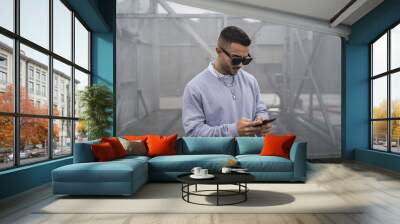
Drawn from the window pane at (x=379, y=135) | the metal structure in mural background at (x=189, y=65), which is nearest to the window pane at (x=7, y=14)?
the metal structure in mural background at (x=189, y=65)

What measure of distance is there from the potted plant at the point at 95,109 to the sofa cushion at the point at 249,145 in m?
2.72

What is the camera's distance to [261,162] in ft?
19.6

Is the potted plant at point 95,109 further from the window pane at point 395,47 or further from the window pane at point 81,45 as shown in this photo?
the window pane at point 395,47

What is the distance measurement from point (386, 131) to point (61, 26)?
6783mm

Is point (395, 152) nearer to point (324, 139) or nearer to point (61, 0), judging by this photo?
point (324, 139)

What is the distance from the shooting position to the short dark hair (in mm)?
8891

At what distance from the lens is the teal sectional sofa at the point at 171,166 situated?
4824mm

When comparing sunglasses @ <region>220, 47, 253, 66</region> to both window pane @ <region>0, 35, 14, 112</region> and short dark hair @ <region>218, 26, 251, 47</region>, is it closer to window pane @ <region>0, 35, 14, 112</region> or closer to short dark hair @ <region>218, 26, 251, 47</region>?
short dark hair @ <region>218, 26, 251, 47</region>

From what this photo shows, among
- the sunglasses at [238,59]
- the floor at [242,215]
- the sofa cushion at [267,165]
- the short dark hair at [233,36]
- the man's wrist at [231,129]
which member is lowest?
the floor at [242,215]

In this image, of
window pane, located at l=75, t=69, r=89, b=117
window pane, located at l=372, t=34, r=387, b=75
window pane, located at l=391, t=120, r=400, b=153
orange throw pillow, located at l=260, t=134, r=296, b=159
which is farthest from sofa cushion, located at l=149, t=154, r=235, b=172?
window pane, located at l=372, t=34, r=387, b=75

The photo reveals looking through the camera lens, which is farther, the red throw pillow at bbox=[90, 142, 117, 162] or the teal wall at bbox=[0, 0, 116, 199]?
the teal wall at bbox=[0, 0, 116, 199]

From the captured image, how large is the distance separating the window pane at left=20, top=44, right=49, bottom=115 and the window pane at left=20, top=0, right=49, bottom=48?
20cm

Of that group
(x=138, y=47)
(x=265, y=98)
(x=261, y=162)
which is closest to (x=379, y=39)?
(x=265, y=98)

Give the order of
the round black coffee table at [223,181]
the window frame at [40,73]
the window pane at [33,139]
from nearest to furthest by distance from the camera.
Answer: the round black coffee table at [223,181] < the window frame at [40,73] < the window pane at [33,139]
